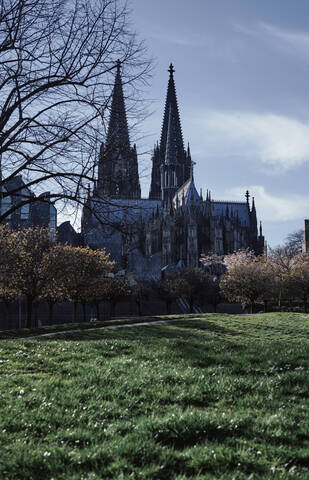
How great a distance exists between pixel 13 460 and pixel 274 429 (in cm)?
252

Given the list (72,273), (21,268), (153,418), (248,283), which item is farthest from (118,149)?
(248,283)

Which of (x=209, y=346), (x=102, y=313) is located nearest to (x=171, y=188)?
(x=102, y=313)

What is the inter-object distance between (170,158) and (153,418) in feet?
302

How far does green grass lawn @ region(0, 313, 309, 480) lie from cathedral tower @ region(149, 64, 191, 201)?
82903mm

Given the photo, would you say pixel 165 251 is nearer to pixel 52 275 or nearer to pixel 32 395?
pixel 52 275

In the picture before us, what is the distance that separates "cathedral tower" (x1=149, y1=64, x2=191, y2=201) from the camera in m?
93.2

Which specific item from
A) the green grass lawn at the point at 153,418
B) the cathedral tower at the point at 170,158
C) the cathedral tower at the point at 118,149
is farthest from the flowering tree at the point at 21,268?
the cathedral tower at the point at 170,158

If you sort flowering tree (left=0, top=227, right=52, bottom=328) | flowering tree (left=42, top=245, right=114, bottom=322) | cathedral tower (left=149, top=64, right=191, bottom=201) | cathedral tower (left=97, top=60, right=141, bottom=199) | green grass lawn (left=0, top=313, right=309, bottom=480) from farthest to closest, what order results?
1. cathedral tower (left=149, top=64, right=191, bottom=201)
2. flowering tree (left=42, top=245, right=114, bottom=322)
3. flowering tree (left=0, top=227, right=52, bottom=328)
4. cathedral tower (left=97, top=60, right=141, bottom=199)
5. green grass lawn (left=0, top=313, right=309, bottom=480)

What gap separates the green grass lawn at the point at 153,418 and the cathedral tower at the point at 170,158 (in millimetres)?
82903

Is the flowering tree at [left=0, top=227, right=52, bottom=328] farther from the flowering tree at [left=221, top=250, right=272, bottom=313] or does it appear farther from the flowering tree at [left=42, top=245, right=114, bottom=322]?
the flowering tree at [left=221, top=250, right=272, bottom=313]

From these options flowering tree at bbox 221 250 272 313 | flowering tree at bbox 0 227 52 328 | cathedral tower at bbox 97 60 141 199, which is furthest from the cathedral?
cathedral tower at bbox 97 60 141 199

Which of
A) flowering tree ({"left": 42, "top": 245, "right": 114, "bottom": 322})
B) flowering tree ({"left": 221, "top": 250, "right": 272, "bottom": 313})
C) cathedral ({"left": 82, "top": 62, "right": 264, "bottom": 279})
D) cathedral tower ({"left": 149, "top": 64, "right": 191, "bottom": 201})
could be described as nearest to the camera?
flowering tree ({"left": 42, "top": 245, "right": 114, "bottom": 322})

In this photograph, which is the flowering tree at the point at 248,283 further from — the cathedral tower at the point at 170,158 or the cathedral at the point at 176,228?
the cathedral tower at the point at 170,158

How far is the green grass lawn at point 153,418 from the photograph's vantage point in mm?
3477
